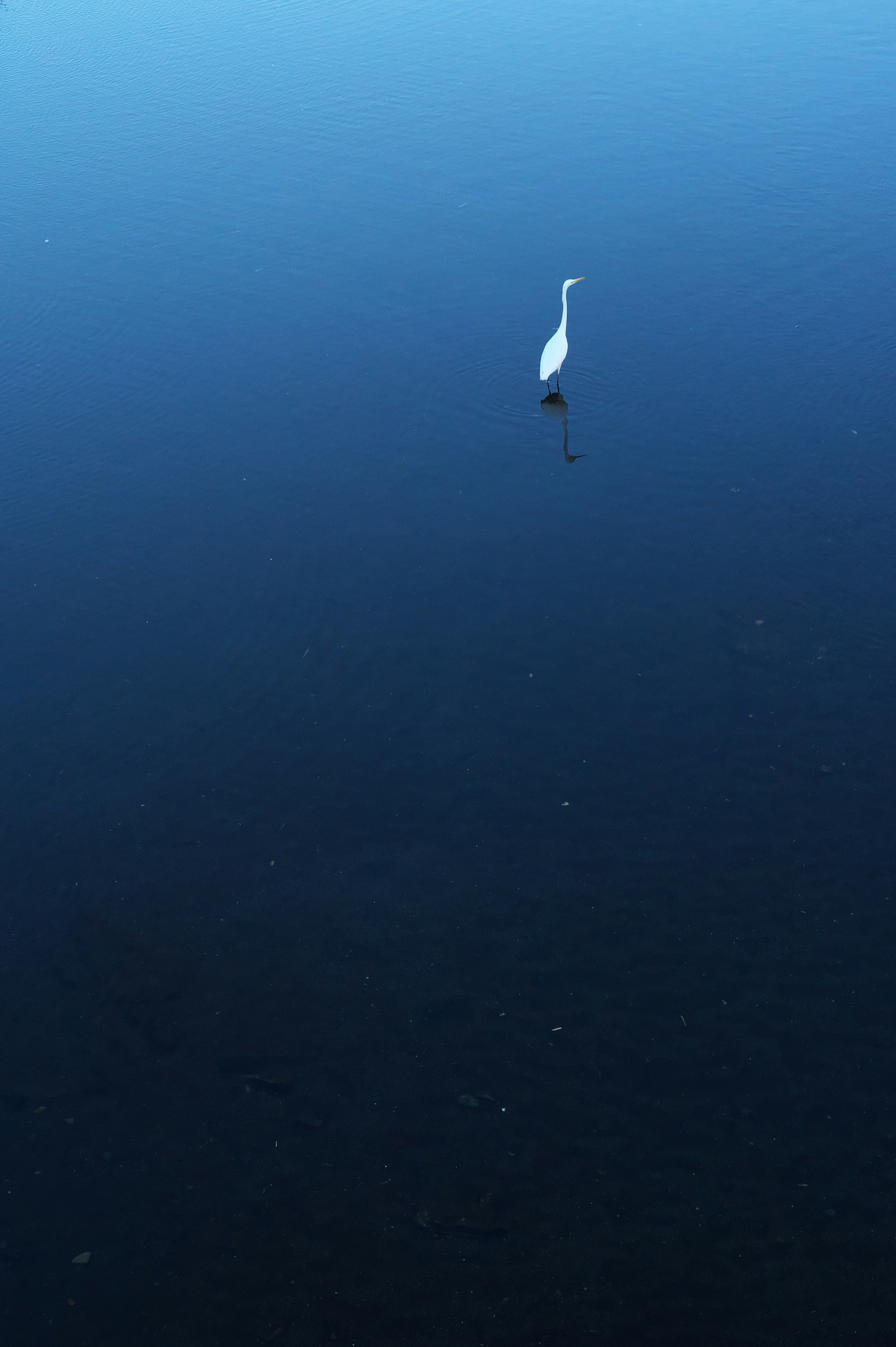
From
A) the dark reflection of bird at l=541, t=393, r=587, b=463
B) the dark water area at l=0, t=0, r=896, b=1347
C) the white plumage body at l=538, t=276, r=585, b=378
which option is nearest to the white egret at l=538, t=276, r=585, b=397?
the white plumage body at l=538, t=276, r=585, b=378

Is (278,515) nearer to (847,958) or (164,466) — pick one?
(164,466)

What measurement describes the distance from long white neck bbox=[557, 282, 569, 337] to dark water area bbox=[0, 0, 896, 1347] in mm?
457

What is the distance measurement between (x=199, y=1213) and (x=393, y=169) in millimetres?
13920

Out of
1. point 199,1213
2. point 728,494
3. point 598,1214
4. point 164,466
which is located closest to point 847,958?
point 598,1214

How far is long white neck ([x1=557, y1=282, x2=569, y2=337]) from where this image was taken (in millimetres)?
10156

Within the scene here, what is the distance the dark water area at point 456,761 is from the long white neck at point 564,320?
0.46 meters

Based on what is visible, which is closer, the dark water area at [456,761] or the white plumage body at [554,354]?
the dark water area at [456,761]

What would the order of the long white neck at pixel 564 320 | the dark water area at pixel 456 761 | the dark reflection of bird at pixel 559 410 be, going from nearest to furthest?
1. the dark water area at pixel 456 761
2. the long white neck at pixel 564 320
3. the dark reflection of bird at pixel 559 410

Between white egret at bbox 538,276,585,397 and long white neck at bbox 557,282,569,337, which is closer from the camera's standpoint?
long white neck at bbox 557,282,569,337

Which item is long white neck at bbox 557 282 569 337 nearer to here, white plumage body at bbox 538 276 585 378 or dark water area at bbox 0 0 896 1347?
white plumage body at bbox 538 276 585 378

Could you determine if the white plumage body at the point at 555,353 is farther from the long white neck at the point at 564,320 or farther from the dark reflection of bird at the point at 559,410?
the dark reflection of bird at the point at 559,410

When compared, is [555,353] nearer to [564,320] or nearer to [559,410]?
[564,320]

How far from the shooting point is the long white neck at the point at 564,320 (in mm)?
10156

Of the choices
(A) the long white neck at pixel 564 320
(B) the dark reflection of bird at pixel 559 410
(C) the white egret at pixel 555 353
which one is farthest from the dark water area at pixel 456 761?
(A) the long white neck at pixel 564 320
